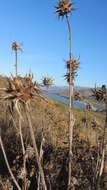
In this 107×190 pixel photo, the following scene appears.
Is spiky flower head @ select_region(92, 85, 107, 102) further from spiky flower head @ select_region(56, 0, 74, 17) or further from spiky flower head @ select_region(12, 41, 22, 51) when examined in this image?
spiky flower head @ select_region(12, 41, 22, 51)

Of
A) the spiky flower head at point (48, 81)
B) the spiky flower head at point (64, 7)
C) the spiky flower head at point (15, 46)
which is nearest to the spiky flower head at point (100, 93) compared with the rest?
the spiky flower head at point (64, 7)

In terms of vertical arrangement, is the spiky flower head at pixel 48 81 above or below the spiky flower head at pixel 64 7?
below

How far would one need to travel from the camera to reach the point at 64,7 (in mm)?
7031

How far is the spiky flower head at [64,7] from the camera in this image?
7.02 m

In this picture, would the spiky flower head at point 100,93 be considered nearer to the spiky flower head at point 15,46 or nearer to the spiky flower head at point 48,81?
the spiky flower head at point 48,81

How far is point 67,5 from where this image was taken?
7.04 metres

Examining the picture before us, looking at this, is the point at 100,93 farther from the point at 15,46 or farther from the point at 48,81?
the point at 15,46

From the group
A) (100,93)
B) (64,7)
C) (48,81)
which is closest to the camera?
(100,93)

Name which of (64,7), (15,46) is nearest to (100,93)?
(64,7)

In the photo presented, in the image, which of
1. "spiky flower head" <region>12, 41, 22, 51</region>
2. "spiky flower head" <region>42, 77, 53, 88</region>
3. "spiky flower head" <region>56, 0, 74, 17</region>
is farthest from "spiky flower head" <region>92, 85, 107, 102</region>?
"spiky flower head" <region>12, 41, 22, 51</region>

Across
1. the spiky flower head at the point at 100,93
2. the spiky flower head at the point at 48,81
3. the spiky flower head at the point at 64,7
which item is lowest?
the spiky flower head at the point at 100,93

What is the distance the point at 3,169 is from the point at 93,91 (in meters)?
3.91

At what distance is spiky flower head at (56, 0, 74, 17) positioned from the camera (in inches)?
277

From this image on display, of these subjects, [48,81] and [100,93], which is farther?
[48,81]
